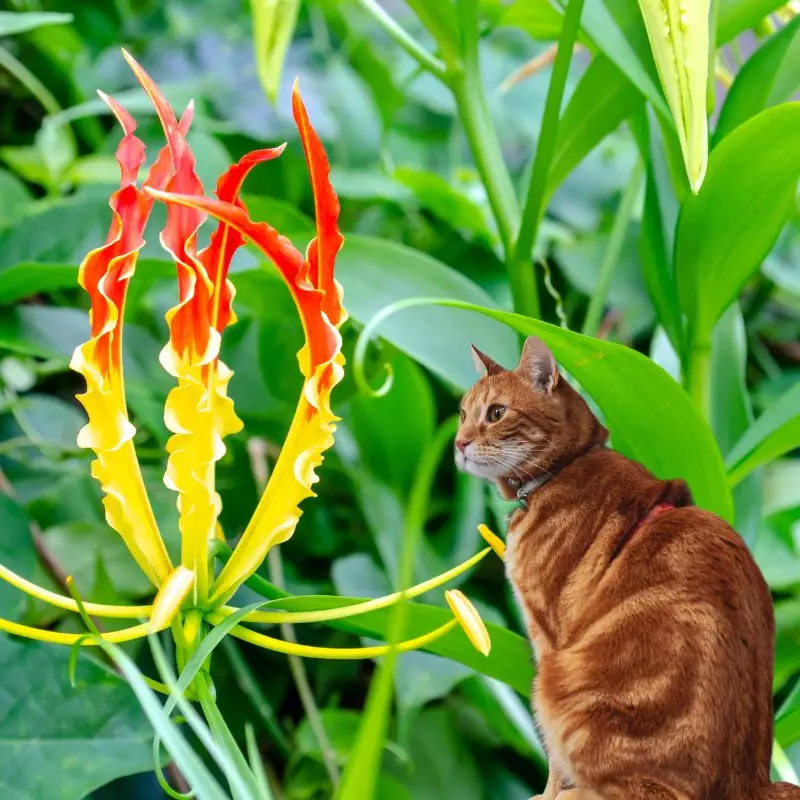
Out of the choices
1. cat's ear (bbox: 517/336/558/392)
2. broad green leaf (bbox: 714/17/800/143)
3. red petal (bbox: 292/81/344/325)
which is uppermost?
broad green leaf (bbox: 714/17/800/143)

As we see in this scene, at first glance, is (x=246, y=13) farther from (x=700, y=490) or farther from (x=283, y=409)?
(x=700, y=490)

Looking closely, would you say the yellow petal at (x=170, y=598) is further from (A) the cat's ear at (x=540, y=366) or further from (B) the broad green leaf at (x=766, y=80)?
(B) the broad green leaf at (x=766, y=80)

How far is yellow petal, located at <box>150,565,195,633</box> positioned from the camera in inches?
14.4

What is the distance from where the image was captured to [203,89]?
1.21 m

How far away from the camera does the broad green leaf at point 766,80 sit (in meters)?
0.57

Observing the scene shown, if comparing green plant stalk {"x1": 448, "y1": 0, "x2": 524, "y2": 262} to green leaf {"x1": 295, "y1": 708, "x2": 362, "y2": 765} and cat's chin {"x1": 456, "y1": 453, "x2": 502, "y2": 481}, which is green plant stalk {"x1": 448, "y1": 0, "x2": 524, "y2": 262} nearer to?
cat's chin {"x1": 456, "y1": 453, "x2": 502, "y2": 481}

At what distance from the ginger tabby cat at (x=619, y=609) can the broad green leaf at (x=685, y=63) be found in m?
0.10

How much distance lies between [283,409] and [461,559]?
0.21 m

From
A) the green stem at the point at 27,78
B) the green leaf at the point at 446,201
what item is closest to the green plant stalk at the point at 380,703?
the green leaf at the point at 446,201

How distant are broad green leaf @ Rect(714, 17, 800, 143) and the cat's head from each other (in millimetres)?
276

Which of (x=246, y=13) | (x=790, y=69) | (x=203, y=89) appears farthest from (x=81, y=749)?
(x=246, y=13)

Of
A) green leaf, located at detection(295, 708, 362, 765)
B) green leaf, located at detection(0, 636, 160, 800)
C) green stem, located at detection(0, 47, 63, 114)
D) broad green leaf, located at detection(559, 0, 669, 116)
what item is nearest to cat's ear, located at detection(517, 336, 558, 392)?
broad green leaf, located at detection(559, 0, 669, 116)

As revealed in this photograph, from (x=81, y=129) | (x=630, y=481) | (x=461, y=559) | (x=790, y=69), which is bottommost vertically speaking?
(x=461, y=559)

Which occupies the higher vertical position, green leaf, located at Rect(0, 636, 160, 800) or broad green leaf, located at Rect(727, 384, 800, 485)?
broad green leaf, located at Rect(727, 384, 800, 485)
